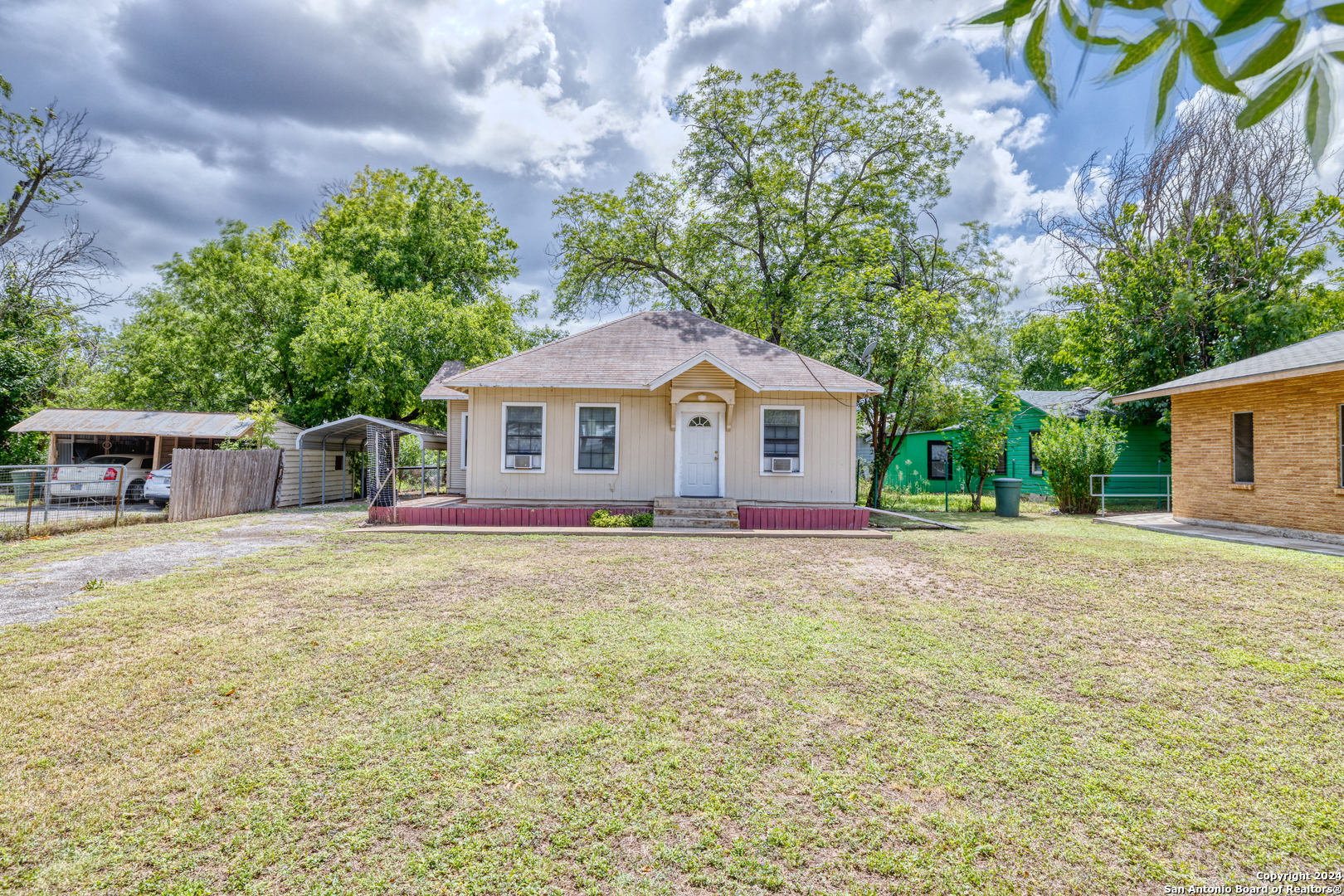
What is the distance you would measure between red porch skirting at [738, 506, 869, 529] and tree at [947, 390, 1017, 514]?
22.0 ft

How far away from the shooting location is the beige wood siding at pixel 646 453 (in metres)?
13.5

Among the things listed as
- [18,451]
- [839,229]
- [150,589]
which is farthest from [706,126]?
[18,451]

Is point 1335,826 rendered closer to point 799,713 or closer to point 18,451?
point 799,713

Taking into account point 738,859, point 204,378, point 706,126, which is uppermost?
point 706,126

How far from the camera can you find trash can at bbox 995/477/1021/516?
15914 mm

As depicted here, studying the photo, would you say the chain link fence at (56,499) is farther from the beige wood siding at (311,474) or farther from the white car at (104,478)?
the beige wood siding at (311,474)

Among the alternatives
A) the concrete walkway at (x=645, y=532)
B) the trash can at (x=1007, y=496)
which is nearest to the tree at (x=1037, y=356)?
the trash can at (x=1007, y=496)

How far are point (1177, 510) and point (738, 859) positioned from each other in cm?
1642

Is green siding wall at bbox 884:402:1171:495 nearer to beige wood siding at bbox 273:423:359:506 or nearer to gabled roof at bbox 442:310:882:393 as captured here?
gabled roof at bbox 442:310:882:393

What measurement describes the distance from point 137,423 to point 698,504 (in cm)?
1666

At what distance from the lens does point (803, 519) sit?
40.7 ft

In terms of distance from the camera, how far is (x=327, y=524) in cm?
1275

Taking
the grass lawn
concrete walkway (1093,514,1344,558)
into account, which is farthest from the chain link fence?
concrete walkway (1093,514,1344,558)

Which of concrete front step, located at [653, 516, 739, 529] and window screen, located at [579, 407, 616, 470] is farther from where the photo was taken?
window screen, located at [579, 407, 616, 470]
